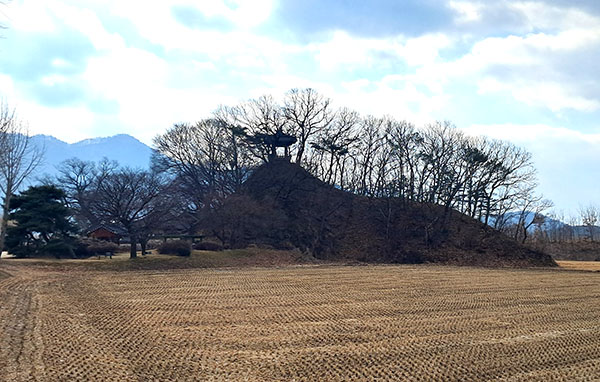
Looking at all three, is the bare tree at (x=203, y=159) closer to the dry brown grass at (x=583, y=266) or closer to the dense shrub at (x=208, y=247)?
the dense shrub at (x=208, y=247)

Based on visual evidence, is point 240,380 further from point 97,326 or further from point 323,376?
point 97,326

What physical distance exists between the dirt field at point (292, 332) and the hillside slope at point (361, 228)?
20803 mm

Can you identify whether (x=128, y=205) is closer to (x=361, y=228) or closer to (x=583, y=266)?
(x=361, y=228)

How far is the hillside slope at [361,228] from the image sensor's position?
4278cm

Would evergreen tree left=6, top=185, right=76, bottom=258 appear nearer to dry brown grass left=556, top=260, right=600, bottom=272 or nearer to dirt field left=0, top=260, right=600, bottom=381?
dirt field left=0, top=260, right=600, bottom=381

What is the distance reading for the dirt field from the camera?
29.4ft

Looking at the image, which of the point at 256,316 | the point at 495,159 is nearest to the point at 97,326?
the point at 256,316

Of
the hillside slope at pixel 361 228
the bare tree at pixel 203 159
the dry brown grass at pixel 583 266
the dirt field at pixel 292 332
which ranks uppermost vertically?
the bare tree at pixel 203 159

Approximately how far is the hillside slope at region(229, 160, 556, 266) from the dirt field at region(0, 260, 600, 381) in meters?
20.8

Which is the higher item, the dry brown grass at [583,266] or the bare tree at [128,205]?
the bare tree at [128,205]

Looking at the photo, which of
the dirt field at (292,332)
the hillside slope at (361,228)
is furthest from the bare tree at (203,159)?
the dirt field at (292,332)

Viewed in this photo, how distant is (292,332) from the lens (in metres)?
12.2

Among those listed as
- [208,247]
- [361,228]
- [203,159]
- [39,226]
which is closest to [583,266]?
[361,228]

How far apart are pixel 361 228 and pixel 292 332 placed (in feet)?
122
